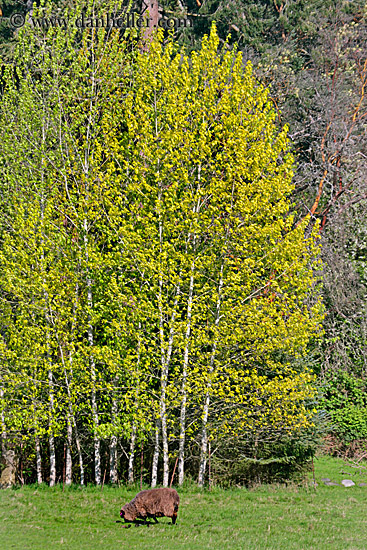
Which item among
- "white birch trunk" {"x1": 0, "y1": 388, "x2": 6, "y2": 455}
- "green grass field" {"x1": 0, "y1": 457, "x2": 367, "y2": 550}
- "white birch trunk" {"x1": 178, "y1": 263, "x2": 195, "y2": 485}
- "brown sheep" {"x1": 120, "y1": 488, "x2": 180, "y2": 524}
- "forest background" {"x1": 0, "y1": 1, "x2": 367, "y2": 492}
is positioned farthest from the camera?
"white birch trunk" {"x1": 0, "y1": 388, "x2": 6, "y2": 455}

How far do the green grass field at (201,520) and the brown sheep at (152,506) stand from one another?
0.91 ft

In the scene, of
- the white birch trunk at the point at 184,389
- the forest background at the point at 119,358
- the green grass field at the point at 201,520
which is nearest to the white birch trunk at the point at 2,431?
the forest background at the point at 119,358

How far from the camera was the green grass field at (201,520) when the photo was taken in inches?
442

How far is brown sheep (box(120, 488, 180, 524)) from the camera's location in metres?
12.1

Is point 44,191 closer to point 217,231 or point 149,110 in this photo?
point 149,110

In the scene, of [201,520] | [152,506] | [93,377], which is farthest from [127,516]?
[93,377]

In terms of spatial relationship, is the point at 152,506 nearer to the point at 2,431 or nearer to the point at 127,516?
the point at 127,516

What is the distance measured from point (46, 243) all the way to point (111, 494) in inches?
274

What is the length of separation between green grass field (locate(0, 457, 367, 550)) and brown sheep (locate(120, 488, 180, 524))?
278mm

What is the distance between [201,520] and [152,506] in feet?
4.97

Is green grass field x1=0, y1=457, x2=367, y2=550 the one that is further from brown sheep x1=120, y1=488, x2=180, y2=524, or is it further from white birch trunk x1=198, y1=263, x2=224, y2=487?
white birch trunk x1=198, y1=263, x2=224, y2=487

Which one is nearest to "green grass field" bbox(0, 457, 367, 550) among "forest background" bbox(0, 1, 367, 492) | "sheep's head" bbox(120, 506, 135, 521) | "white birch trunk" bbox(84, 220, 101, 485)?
"sheep's head" bbox(120, 506, 135, 521)

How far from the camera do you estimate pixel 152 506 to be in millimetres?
12188

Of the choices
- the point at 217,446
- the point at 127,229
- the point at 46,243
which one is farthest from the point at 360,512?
the point at 46,243
